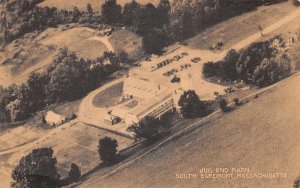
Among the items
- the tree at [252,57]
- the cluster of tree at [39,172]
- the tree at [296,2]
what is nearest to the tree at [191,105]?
the tree at [252,57]

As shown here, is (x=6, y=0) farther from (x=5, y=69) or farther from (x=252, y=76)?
(x=252, y=76)

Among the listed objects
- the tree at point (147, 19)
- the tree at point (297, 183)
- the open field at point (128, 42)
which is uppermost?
the tree at point (147, 19)

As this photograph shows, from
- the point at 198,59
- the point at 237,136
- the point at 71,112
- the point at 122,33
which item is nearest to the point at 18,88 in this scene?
the point at 71,112

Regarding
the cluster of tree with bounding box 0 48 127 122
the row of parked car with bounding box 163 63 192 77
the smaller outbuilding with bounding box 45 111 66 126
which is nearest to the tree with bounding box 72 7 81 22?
the cluster of tree with bounding box 0 48 127 122

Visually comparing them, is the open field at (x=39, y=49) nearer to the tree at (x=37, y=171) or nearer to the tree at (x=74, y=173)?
the tree at (x=37, y=171)

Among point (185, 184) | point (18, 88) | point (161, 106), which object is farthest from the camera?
point (18, 88)

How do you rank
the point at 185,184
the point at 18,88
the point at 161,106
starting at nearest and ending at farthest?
the point at 185,184, the point at 161,106, the point at 18,88

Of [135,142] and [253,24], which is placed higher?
[253,24]

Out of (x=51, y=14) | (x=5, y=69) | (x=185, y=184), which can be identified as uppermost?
(x=51, y=14)
